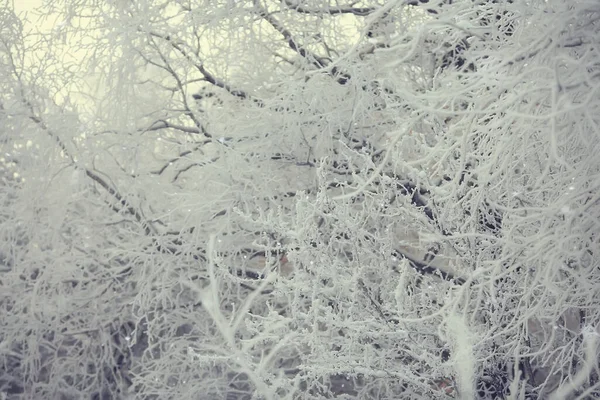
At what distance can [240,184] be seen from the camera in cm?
792

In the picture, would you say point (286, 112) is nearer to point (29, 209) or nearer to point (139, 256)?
point (139, 256)

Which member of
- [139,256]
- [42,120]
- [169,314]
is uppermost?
[42,120]

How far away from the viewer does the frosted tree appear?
5.16m

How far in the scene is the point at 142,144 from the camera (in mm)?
8953

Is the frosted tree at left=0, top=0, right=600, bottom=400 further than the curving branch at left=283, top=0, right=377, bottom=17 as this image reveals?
No

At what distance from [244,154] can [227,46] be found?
1122 millimetres

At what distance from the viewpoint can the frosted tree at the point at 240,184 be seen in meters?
5.16

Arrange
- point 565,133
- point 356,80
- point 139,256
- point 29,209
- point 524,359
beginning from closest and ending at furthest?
point 565,133 → point 524,359 → point 356,80 → point 139,256 → point 29,209

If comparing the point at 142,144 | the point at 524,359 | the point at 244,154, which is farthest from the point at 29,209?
the point at 524,359

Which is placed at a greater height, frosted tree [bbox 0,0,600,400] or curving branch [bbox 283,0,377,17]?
curving branch [bbox 283,0,377,17]

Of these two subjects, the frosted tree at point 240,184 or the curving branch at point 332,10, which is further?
the curving branch at point 332,10

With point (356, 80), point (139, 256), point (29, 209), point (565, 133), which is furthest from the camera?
point (29, 209)

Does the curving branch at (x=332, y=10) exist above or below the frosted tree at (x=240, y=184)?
above

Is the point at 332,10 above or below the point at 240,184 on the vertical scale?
above
